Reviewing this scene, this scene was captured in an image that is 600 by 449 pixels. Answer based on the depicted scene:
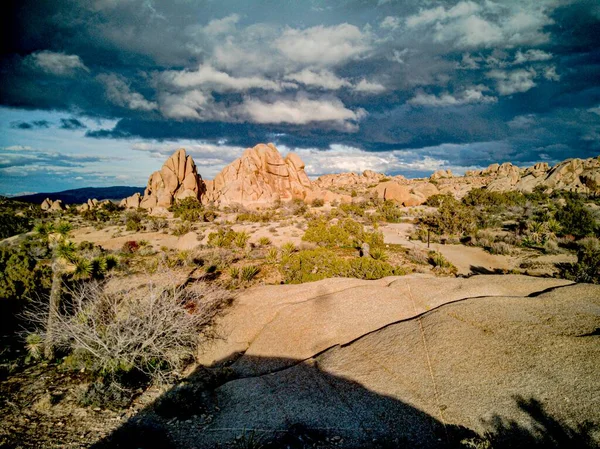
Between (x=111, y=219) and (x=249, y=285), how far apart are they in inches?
1225

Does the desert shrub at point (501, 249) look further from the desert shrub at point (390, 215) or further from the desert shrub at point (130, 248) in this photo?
the desert shrub at point (130, 248)

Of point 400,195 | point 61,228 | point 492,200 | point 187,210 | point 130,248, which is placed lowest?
point 130,248

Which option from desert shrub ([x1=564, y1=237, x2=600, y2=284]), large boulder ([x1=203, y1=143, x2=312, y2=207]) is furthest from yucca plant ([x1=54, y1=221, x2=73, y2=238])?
large boulder ([x1=203, y1=143, x2=312, y2=207])

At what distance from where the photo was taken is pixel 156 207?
41750mm

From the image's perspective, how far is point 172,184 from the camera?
43750mm

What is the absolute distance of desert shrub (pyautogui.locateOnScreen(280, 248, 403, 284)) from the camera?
12.8m

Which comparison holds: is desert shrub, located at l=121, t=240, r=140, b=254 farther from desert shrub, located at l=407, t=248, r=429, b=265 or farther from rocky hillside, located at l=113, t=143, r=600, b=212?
rocky hillside, located at l=113, t=143, r=600, b=212

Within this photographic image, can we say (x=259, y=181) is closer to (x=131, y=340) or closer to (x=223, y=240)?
(x=223, y=240)

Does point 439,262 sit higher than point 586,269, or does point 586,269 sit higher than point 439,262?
point 586,269

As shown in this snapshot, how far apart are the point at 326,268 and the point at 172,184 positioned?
37.8 meters

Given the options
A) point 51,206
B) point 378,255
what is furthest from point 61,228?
point 51,206

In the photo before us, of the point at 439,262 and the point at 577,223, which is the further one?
the point at 577,223

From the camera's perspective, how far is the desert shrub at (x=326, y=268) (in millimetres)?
12805

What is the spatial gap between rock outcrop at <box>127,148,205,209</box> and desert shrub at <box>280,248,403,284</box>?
112ft
